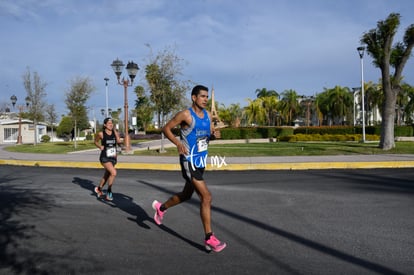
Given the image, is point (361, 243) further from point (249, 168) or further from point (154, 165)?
point (154, 165)

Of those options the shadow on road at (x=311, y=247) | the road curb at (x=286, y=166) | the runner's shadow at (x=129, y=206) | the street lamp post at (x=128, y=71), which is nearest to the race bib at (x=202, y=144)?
the shadow on road at (x=311, y=247)

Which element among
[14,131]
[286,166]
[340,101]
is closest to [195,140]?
[286,166]

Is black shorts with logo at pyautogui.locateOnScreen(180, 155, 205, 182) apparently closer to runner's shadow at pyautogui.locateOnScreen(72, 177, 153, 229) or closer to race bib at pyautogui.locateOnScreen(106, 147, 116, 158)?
runner's shadow at pyautogui.locateOnScreen(72, 177, 153, 229)

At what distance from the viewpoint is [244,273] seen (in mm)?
3090

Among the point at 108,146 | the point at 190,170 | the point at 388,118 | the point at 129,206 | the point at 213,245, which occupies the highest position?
the point at 388,118

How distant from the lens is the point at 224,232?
14.5 ft

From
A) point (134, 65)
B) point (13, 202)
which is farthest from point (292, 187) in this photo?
point (134, 65)

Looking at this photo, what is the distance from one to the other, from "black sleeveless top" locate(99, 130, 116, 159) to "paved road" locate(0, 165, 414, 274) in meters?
0.90

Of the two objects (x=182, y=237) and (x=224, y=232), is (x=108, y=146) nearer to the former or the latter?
(x=182, y=237)

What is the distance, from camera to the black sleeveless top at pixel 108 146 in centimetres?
710

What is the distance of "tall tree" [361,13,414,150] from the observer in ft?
52.8

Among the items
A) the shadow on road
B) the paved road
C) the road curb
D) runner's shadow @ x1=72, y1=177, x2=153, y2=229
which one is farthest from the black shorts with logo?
the road curb

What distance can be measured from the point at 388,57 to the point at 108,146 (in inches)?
581

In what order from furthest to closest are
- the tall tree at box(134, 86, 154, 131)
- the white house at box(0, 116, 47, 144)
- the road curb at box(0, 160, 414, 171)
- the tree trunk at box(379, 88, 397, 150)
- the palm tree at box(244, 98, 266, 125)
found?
the palm tree at box(244, 98, 266, 125)
the white house at box(0, 116, 47, 144)
the tall tree at box(134, 86, 154, 131)
the tree trunk at box(379, 88, 397, 150)
the road curb at box(0, 160, 414, 171)
